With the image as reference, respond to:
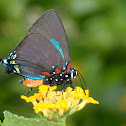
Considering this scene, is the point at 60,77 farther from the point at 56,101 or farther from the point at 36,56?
the point at 56,101

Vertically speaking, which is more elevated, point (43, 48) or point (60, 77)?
point (43, 48)

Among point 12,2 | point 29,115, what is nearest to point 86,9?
point 12,2

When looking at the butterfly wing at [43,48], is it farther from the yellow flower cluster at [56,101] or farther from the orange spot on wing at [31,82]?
the yellow flower cluster at [56,101]

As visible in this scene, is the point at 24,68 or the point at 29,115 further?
the point at 29,115

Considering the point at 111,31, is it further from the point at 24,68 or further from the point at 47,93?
the point at 47,93

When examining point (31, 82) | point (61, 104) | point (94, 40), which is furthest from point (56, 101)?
point (94, 40)

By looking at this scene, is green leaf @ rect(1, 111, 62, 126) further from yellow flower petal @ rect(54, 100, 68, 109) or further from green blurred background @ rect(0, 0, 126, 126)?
green blurred background @ rect(0, 0, 126, 126)
